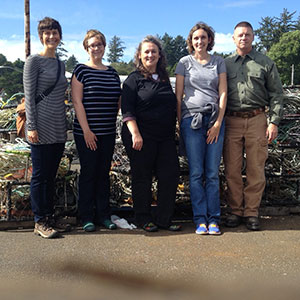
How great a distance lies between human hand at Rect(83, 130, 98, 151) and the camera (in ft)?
12.0

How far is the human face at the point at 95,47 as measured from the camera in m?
3.70

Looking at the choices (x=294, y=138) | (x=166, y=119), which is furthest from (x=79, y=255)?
(x=294, y=138)

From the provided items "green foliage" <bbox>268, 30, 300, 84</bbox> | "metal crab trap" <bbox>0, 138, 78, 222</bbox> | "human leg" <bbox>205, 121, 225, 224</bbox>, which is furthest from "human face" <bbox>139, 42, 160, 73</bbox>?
"green foliage" <bbox>268, 30, 300, 84</bbox>

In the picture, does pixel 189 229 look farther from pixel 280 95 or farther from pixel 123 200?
pixel 280 95

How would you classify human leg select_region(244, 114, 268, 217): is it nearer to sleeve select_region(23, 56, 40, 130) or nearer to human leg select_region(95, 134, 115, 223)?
human leg select_region(95, 134, 115, 223)

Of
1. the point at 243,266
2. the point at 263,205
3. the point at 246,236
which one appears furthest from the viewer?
the point at 263,205

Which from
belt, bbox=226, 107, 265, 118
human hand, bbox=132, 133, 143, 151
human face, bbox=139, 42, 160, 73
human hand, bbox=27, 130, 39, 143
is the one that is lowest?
human hand, bbox=132, 133, 143, 151

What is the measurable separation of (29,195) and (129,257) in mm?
1481

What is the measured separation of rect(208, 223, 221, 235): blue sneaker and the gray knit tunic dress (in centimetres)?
171

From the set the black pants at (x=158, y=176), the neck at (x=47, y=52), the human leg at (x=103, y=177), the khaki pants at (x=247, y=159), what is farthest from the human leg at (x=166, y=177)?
the neck at (x=47, y=52)

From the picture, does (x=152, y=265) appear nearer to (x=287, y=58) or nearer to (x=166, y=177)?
(x=166, y=177)

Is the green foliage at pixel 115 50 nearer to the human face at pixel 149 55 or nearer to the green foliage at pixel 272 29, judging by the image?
the green foliage at pixel 272 29

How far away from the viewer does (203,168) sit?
388 cm

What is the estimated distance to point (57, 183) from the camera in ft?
13.8
